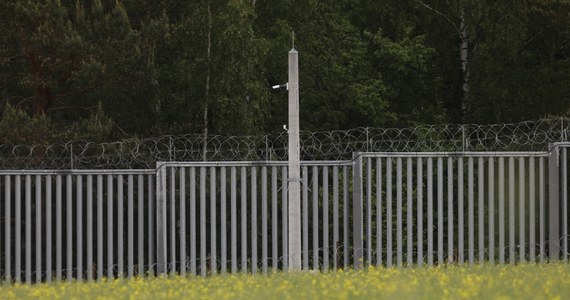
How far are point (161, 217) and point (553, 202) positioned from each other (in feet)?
16.6

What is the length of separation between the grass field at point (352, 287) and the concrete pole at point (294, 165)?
70.2 inches

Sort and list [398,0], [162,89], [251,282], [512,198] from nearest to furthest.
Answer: [251,282]
[512,198]
[162,89]
[398,0]

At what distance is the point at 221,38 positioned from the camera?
90.7 feet

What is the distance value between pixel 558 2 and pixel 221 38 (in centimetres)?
1000

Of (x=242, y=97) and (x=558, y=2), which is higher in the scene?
(x=558, y=2)

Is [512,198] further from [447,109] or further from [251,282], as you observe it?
[447,109]

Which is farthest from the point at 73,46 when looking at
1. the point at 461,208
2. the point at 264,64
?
the point at 461,208

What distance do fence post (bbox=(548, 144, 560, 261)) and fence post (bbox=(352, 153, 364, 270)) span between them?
8.06ft

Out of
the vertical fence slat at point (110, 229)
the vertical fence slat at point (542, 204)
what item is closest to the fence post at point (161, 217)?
the vertical fence slat at point (110, 229)

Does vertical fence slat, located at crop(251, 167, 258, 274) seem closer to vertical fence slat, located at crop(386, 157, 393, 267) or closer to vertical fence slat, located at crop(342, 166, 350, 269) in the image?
vertical fence slat, located at crop(342, 166, 350, 269)

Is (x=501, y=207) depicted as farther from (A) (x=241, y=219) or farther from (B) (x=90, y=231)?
(B) (x=90, y=231)

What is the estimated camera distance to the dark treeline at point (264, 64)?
25500 mm

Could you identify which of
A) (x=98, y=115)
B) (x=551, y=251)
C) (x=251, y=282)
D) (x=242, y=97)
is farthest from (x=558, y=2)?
(x=251, y=282)

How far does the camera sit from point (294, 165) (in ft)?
48.7
